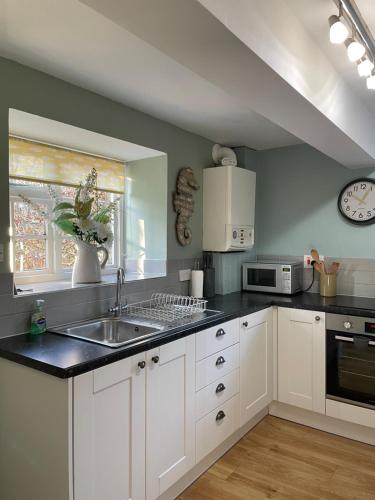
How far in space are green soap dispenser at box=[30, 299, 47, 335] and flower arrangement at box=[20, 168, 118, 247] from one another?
0.57 metres

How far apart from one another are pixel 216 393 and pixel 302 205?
1851 millimetres

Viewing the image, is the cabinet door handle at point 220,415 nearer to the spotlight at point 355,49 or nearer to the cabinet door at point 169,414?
the cabinet door at point 169,414

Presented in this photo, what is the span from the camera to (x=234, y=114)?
100 inches

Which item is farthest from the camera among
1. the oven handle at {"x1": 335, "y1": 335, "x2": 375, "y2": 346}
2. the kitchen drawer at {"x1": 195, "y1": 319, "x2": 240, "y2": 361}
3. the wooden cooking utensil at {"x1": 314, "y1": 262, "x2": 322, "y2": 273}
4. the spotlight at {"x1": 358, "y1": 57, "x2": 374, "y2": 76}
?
the wooden cooking utensil at {"x1": 314, "y1": 262, "x2": 322, "y2": 273}

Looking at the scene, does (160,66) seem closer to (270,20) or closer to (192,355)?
(270,20)

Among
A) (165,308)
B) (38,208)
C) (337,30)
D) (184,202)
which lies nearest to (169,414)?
(165,308)

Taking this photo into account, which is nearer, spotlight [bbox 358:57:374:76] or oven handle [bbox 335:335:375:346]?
spotlight [bbox 358:57:374:76]

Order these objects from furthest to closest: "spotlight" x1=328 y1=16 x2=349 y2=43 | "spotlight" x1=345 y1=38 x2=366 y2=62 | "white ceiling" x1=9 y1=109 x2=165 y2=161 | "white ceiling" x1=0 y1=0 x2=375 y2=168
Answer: "white ceiling" x1=9 y1=109 x2=165 y2=161 < "spotlight" x1=345 y1=38 x2=366 y2=62 < "spotlight" x1=328 y1=16 x2=349 y2=43 < "white ceiling" x1=0 y1=0 x2=375 y2=168

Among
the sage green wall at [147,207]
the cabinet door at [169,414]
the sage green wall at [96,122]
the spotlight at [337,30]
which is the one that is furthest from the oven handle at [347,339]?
the spotlight at [337,30]

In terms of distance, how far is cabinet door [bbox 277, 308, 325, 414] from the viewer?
8.67 feet

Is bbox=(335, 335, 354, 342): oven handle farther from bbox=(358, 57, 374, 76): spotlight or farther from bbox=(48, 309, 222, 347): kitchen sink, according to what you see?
bbox=(358, 57, 374, 76): spotlight

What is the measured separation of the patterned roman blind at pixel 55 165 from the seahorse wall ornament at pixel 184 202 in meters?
0.48

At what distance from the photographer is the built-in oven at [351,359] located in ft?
8.09

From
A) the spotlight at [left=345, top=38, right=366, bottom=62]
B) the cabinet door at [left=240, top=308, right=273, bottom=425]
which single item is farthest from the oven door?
the spotlight at [left=345, top=38, right=366, bottom=62]
